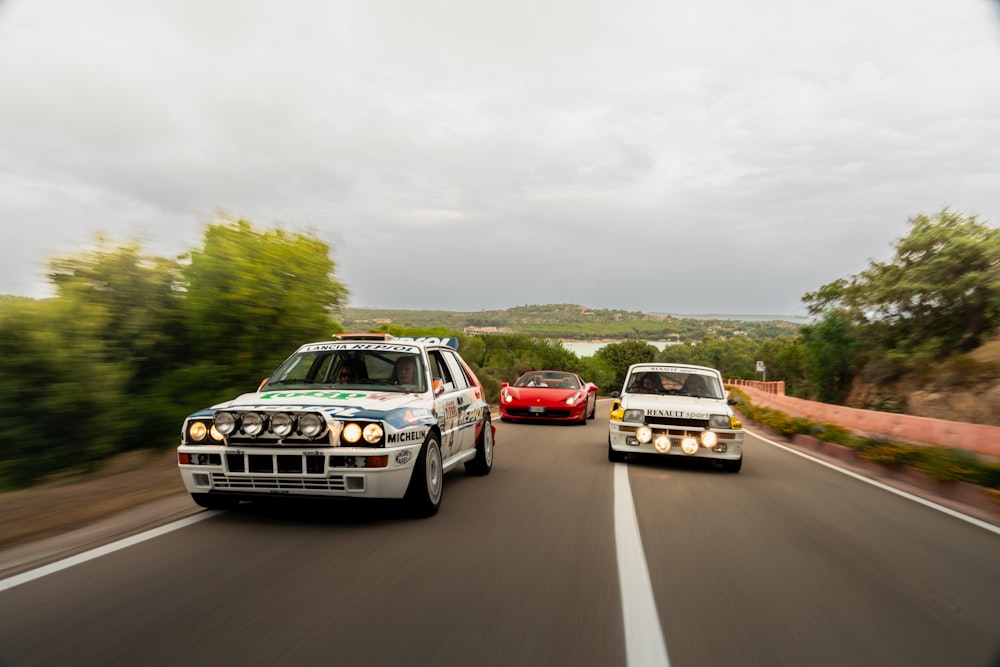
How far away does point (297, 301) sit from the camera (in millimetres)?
12648

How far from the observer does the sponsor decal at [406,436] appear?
603 centimetres

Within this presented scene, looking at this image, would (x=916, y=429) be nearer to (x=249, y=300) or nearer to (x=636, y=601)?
(x=636, y=601)

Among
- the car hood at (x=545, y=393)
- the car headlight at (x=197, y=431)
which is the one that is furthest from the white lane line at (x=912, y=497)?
the car headlight at (x=197, y=431)

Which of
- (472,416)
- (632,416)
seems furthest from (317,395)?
(632,416)

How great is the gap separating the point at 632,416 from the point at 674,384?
7.21 ft

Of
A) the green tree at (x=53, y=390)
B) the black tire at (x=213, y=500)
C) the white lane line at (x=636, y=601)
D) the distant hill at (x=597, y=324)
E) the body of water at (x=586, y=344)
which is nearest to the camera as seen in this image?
the white lane line at (x=636, y=601)

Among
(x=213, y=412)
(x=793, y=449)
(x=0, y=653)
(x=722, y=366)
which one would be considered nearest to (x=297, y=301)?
(x=213, y=412)

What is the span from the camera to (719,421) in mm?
10422

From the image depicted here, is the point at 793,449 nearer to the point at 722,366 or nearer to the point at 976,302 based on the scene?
the point at 976,302

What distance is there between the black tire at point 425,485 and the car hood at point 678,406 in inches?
183

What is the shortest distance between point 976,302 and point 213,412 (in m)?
31.3

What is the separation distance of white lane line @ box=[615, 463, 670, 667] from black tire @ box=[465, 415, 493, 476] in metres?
2.74

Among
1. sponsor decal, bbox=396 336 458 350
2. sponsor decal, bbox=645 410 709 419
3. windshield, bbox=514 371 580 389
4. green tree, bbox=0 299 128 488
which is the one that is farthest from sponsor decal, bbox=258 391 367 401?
windshield, bbox=514 371 580 389

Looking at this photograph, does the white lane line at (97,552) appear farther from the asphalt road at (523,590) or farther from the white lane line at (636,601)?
the white lane line at (636,601)
